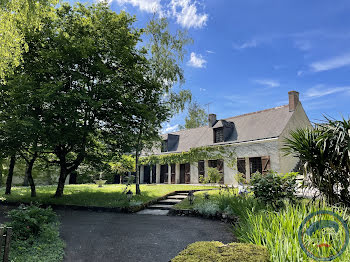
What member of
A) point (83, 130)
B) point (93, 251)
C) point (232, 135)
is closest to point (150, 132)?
point (83, 130)

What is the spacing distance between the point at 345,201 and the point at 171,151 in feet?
68.0

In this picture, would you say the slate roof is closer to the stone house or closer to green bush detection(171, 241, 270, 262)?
the stone house

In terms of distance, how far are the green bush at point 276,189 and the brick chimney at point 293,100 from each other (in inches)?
565

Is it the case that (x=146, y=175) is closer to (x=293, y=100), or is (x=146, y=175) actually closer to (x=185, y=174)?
(x=185, y=174)

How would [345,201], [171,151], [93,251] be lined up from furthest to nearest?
[171,151] → [345,201] → [93,251]

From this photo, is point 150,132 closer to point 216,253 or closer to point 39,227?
point 39,227

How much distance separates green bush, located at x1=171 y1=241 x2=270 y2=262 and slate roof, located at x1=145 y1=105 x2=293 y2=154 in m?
16.7

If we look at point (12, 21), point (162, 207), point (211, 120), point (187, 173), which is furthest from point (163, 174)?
point (12, 21)

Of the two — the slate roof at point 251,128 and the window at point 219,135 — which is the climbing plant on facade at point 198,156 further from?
the window at point 219,135

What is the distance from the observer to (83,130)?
10906 millimetres

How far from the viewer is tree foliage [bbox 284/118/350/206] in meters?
6.27

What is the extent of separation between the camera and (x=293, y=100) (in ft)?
64.2

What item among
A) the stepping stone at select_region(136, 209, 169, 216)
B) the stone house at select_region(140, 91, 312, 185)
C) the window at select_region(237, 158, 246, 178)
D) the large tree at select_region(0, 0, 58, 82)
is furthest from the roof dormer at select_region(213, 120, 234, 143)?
the large tree at select_region(0, 0, 58, 82)

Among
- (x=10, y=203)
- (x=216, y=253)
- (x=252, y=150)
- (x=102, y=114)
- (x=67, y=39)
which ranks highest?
(x=67, y=39)
